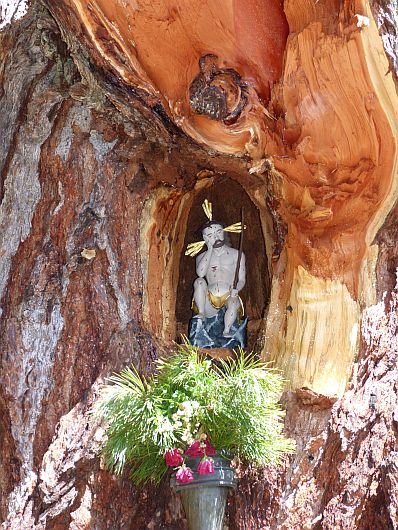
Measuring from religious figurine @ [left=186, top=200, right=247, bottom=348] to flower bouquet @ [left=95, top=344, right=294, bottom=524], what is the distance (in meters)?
0.66

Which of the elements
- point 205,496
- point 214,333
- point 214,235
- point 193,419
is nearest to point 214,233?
point 214,235

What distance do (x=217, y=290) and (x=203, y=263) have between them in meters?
0.11

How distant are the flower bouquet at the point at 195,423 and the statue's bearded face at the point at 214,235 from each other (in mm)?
914

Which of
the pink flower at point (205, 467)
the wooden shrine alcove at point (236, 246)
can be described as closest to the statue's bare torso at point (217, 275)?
the wooden shrine alcove at point (236, 246)

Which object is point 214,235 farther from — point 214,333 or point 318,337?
point 318,337

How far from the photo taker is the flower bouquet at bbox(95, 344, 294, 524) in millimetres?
2691

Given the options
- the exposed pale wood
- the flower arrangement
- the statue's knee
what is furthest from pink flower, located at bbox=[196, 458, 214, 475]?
the statue's knee

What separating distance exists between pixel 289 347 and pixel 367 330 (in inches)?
8.8

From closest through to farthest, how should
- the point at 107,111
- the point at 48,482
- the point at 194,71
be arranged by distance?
the point at 48,482 → the point at 194,71 → the point at 107,111

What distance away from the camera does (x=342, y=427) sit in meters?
2.88

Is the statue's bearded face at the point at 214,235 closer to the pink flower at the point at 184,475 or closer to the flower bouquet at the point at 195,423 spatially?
the flower bouquet at the point at 195,423

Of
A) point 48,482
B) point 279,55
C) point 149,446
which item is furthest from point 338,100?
point 48,482

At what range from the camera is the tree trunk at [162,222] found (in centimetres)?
290

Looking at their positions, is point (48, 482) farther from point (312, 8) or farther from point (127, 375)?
point (312, 8)
